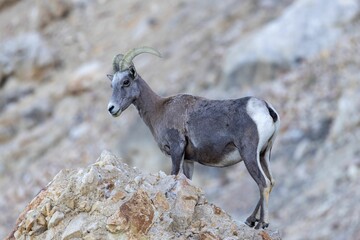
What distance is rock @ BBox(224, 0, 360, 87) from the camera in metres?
27.8

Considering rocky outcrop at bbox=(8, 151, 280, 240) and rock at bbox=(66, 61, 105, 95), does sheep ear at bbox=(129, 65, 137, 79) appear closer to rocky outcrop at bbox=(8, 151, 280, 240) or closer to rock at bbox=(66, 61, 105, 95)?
rocky outcrop at bbox=(8, 151, 280, 240)

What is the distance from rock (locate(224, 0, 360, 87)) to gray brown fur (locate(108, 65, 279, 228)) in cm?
1621

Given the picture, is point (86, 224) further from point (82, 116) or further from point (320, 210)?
point (82, 116)

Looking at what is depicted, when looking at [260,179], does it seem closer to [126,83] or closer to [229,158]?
[229,158]

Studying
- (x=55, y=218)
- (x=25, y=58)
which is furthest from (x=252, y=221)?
(x=25, y=58)

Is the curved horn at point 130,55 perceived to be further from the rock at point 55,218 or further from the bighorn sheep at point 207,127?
the rock at point 55,218

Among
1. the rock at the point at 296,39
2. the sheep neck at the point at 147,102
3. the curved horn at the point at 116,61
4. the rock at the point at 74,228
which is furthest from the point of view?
the rock at the point at 296,39

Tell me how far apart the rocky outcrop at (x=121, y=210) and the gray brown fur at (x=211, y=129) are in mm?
738

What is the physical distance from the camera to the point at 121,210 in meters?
9.73

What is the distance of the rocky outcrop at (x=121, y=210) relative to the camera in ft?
31.9

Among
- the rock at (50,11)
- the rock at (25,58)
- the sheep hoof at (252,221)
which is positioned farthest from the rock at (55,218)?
the rock at (50,11)

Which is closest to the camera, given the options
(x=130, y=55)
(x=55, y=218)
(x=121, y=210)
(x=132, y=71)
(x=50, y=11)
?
(x=121, y=210)

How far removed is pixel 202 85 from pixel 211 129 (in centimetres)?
1883

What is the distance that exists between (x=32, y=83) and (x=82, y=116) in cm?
534
